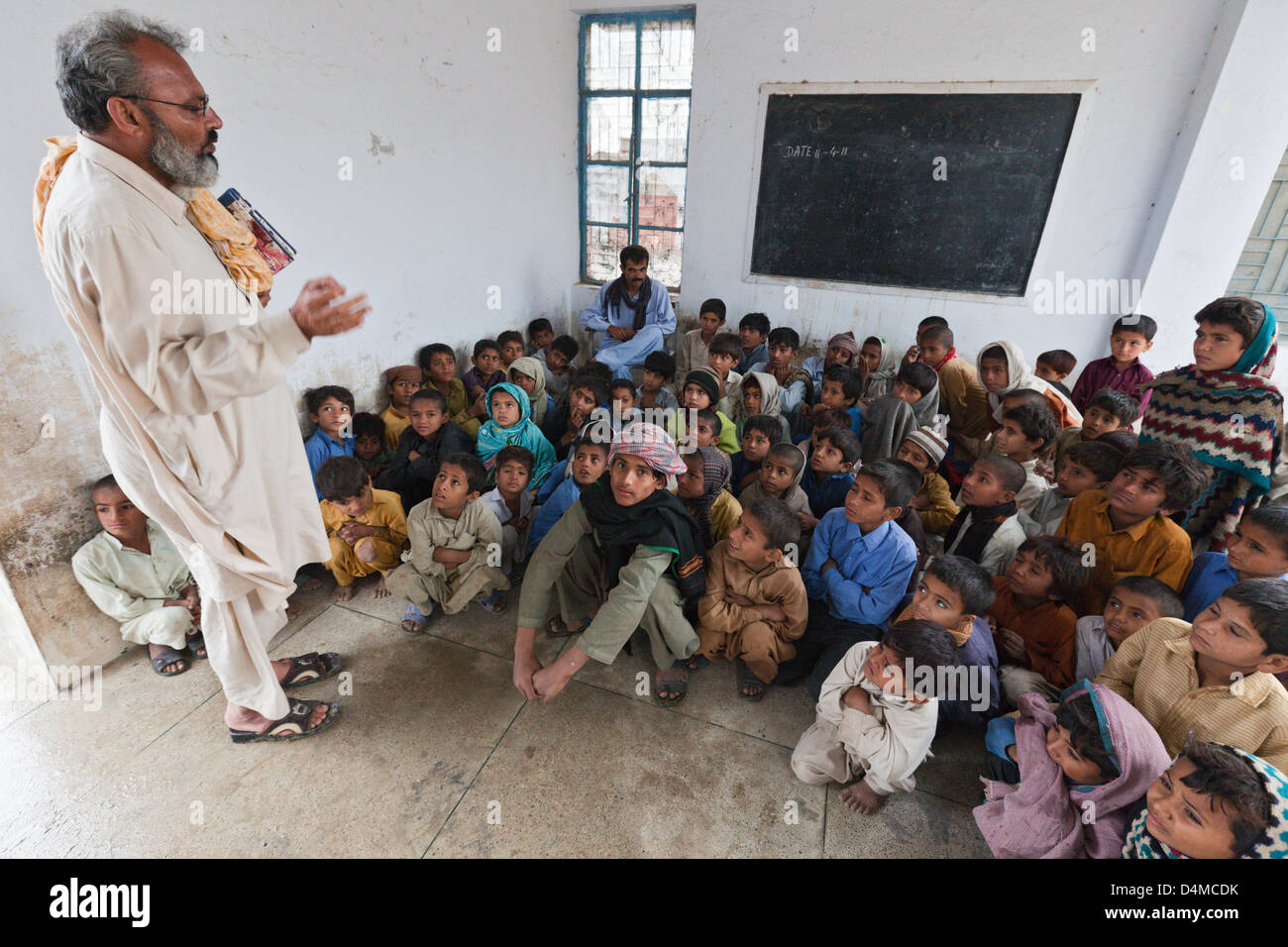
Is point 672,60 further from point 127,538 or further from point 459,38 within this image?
point 127,538

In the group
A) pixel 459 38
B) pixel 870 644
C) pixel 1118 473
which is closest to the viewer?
pixel 870 644

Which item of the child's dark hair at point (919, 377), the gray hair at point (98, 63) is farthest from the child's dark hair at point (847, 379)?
the gray hair at point (98, 63)

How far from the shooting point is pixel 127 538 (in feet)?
7.80

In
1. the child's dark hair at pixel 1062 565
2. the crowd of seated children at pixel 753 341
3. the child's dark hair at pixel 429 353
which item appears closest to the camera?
the child's dark hair at pixel 1062 565

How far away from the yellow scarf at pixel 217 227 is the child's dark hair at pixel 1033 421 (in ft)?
10.9

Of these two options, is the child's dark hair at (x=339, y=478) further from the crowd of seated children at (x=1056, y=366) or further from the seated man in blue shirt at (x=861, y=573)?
the crowd of seated children at (x=1056, y=366)

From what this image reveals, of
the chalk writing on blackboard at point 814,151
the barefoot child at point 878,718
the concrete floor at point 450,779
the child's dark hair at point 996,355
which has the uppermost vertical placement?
the chalk writing on blackboard at point 814,151

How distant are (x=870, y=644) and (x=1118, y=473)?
1.36 meters

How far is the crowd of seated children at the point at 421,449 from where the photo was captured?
3.39 meters

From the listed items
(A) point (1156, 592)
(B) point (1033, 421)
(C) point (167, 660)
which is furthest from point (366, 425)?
(A) point (1156, 592)

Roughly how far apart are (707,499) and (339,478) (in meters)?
1.78

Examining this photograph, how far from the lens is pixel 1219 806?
4.10 ft

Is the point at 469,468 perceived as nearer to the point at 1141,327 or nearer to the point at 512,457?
the point at 512,457

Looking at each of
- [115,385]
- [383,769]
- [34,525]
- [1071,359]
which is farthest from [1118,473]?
[34,525]
